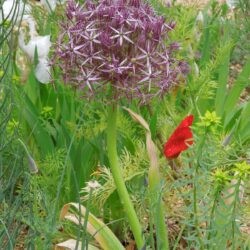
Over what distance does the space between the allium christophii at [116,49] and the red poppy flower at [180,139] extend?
0.13 m

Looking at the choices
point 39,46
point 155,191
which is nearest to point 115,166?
point 155,191

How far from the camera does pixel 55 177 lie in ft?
9.04

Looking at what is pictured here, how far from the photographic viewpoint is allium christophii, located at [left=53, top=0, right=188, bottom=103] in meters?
2.13

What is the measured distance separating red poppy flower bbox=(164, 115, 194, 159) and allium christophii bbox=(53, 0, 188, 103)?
5.0 inches

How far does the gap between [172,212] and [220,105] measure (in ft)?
3.36

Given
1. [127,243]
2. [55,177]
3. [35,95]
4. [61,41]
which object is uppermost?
[61,41]

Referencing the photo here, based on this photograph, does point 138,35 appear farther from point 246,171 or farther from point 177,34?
point 177,34

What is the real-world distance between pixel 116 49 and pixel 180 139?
331mm

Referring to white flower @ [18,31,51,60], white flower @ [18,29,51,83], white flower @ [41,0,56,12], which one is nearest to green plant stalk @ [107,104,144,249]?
white flower @ [18,29,51,83]

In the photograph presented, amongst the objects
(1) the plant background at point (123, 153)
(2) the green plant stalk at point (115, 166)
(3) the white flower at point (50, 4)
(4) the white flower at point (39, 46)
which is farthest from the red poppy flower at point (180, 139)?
(3) the white flower at point (50, 4)

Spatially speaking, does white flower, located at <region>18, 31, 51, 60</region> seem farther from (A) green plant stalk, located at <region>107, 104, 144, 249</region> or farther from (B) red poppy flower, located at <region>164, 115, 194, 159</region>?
(B) red poppy flower, located at <region>164, 115, 194, 159</region>

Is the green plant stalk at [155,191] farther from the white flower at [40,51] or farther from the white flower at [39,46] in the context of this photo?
the white flower at [39,46]

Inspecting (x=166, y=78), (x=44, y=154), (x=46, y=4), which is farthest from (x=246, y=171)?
(x=46, y=4)

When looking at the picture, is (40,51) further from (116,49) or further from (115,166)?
(116,49)
